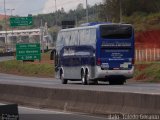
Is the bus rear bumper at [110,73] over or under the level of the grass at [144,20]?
under

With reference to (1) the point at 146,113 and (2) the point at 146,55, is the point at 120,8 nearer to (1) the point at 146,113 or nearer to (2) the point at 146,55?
(2) the point at 146,55

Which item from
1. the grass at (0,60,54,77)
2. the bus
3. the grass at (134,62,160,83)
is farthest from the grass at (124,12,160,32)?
the bus

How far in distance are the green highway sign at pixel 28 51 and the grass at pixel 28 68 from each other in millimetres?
1969

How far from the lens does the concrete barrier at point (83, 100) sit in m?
15.7

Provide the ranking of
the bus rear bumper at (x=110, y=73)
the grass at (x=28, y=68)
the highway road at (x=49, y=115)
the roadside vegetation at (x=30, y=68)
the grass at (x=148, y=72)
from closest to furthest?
the highway road at (x=49, y=115) < the bus rear bumper at (x=110, y=73) < the grass at (x=148, y=72) < the grass at (x=28, y=68) < the roadside vegetation at (x=30, y=68)

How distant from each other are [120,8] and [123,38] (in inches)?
1938

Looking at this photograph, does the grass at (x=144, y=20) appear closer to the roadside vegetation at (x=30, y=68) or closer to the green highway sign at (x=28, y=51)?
the roadside vegetation at (x=30, y=68)

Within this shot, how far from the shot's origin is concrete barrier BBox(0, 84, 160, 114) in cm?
1573

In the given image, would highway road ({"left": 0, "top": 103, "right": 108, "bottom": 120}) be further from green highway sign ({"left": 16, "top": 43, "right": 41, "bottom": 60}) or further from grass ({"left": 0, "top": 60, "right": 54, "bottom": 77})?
green highway sign ({"left": 16, "top": 43, "right": 41, "bottom": 60})

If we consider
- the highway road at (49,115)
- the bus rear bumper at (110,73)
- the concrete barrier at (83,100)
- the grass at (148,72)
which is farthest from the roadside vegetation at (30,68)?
the highway road at (49,115)

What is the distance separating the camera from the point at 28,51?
2579 inches

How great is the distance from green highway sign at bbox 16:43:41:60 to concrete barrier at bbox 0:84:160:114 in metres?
38.4

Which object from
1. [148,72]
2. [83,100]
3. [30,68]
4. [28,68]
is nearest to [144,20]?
[28,68]

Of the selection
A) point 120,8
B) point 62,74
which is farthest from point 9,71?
point 62,74
